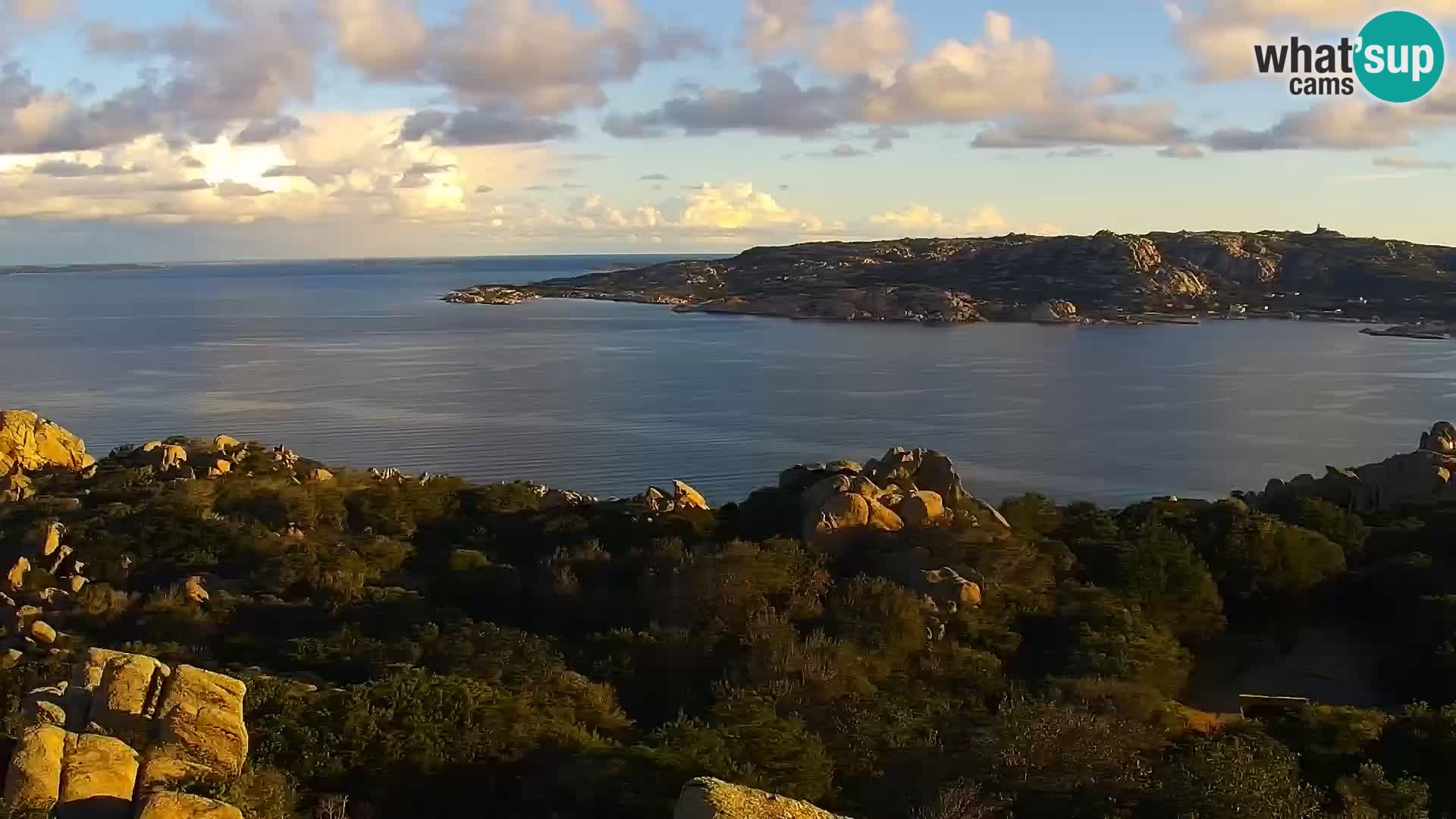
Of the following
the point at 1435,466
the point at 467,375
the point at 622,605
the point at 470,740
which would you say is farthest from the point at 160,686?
the point at 467,375

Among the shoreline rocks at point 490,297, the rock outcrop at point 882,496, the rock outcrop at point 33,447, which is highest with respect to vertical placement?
the shoreline rocks at point 490,297

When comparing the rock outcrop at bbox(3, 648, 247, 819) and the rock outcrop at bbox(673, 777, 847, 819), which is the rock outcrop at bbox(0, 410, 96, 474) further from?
the rock outcrop at bbox(673, 777, 847, 819)

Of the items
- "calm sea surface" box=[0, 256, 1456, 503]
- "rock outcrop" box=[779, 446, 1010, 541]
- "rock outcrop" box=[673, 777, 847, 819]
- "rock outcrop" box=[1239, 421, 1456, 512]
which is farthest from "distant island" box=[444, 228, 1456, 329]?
"rock outcrop" box=[673, 777, 847, 819]

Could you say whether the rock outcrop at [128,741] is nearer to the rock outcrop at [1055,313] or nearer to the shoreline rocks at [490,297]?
the rock outcrop at [1055,313]

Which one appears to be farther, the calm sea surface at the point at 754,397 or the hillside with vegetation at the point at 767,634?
the calm sea surface at the point at 754,397

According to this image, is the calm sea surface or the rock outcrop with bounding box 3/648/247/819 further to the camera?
the calm sea surface

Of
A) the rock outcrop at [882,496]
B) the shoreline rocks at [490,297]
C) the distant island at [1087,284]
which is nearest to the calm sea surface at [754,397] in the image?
the distant island at [1087,284]
